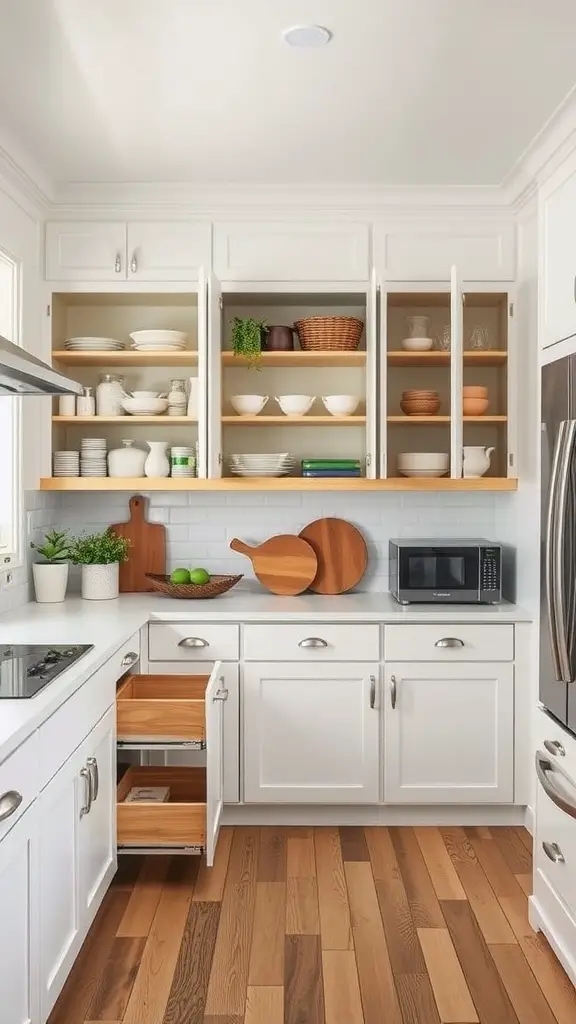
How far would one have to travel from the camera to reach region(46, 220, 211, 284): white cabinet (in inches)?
146

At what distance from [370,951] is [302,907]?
1.12ft

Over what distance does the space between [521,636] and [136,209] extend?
93.6 inches

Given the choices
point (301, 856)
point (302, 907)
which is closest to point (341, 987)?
point (302, 907)

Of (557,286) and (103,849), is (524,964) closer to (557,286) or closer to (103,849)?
(103,849)

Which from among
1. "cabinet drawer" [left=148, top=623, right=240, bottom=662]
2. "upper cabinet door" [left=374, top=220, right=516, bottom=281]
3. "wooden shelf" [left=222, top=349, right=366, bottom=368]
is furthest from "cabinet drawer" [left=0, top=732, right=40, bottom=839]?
"upper cabinet door" [left=374, top=220, right=516, bottom=281]

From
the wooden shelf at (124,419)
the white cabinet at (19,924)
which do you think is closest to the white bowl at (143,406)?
the wooden shelf at (124,419)

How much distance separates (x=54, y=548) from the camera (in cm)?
374

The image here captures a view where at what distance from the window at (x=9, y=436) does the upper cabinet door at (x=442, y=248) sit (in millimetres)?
1499

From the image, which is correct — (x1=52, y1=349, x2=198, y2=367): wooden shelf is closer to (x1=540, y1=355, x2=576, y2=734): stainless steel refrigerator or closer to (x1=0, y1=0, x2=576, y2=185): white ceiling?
(x1=0, y1=0, x2=576, y2=185): white ceiling

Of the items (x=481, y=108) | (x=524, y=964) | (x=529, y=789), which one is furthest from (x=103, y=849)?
(x=481, y=108)

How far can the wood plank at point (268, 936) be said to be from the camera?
96.0 inches

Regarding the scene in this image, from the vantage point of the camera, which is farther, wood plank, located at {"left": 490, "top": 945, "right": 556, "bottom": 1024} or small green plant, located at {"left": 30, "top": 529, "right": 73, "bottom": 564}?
small green plant, located at {"left": 30, "top": 529, "right": 73, "bottom": 564}

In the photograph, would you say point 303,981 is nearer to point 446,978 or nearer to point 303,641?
point 446,978

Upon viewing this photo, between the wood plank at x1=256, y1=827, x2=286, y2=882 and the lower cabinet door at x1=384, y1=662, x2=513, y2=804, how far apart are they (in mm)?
458
